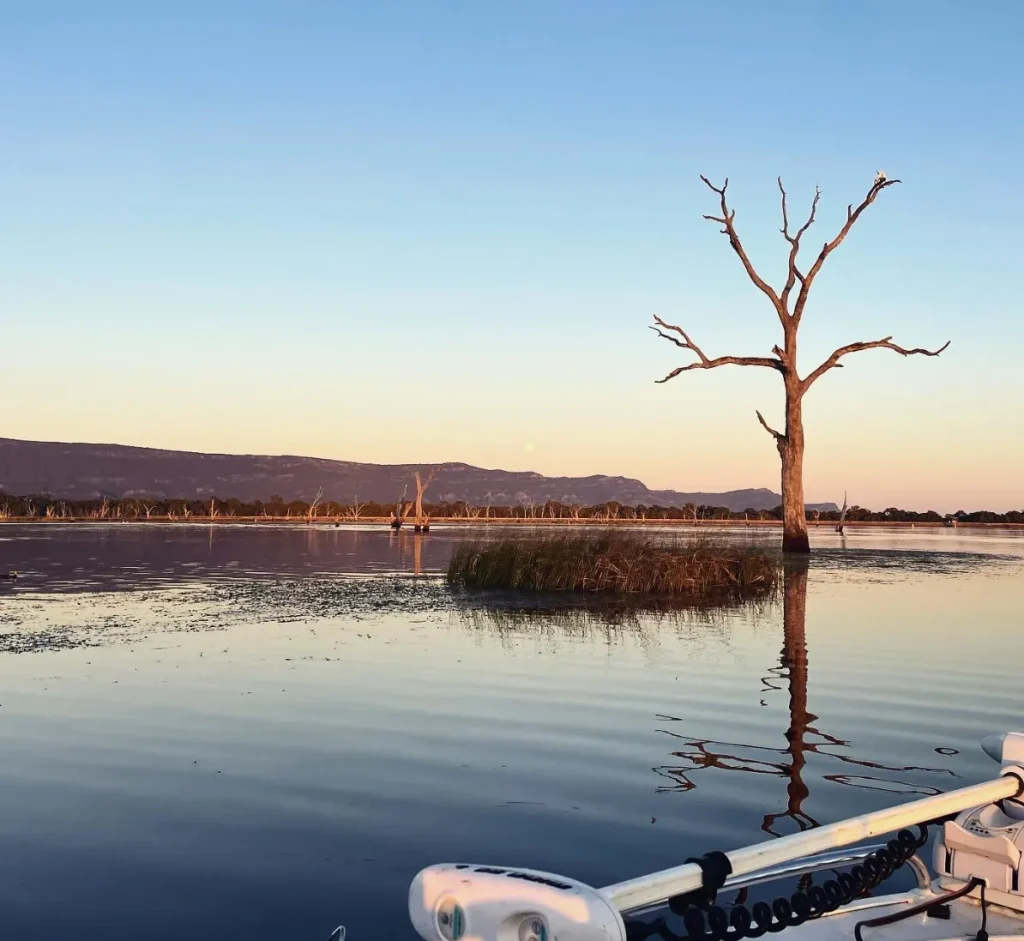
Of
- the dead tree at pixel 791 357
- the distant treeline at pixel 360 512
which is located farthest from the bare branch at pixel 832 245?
the distant treeline at pixel 360 512

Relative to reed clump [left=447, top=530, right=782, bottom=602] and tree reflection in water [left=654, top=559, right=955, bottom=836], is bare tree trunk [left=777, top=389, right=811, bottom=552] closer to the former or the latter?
reed clump [left=447, top=530, right=782, bottom=602]

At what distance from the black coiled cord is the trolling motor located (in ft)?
0.08

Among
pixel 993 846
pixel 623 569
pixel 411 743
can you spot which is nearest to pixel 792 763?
pixel 411 743

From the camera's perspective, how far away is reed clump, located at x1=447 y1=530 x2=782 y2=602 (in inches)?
936

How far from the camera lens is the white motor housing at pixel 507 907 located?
9.87ft

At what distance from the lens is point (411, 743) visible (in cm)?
887

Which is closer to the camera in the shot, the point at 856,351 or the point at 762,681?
the point at 762,681

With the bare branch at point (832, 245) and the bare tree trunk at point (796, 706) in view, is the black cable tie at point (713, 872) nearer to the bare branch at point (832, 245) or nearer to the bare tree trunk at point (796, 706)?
the bare tree trunk at point (796, 706)

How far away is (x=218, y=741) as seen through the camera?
29.0 ft

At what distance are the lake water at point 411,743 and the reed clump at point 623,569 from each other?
Answer: 15.6 feet

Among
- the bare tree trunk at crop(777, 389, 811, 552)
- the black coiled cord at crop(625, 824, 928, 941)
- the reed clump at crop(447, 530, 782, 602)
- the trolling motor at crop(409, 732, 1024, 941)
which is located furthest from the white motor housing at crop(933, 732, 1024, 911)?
the bare tree trunk at crop(777, 389, 811, 552)

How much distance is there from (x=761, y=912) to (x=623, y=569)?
20558mm

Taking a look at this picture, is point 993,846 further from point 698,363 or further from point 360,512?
point 360,512

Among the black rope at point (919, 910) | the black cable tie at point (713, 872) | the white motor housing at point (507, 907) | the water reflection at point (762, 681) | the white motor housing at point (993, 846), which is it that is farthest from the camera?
the water reflection at point (762, 681)
